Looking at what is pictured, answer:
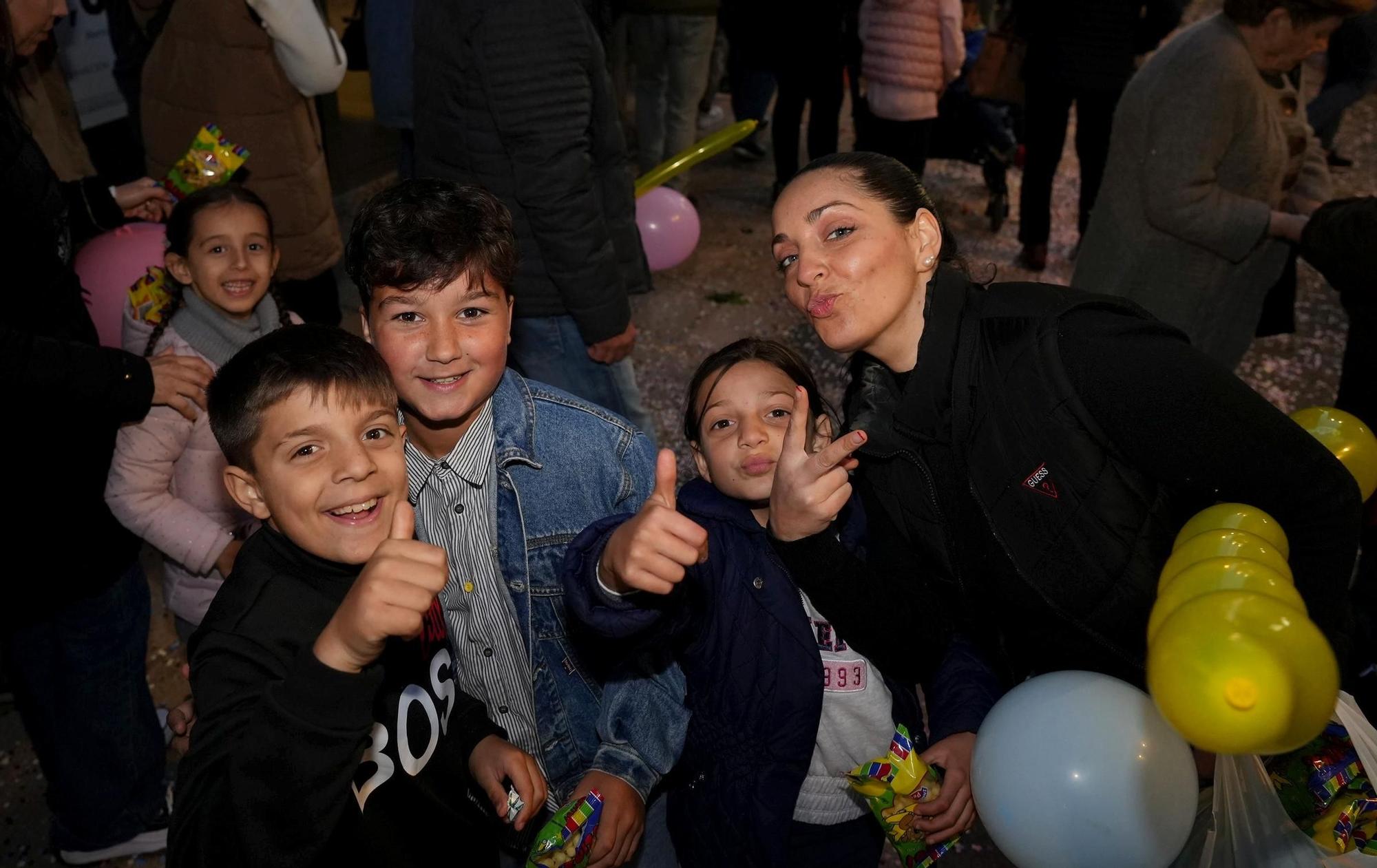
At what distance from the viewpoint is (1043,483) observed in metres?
1.55

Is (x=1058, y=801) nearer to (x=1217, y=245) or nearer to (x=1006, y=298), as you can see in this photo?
(x=1006, y=298)

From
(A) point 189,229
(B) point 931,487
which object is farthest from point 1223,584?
(A) point 189,229

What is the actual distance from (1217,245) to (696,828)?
253 centimetres

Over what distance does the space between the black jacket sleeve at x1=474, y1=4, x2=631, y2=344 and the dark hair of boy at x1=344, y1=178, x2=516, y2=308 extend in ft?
2.39

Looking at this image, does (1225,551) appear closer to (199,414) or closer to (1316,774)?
(1316,774)

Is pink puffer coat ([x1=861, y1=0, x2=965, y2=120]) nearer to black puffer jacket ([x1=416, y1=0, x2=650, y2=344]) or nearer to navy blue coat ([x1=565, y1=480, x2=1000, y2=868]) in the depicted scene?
black puffer jacket ([x1=416, y1=0, x2=650, y2=344])

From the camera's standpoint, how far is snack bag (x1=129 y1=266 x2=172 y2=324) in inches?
98.2

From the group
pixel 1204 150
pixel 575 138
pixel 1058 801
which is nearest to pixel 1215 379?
pixel 1058 801

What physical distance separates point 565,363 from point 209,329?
951mm

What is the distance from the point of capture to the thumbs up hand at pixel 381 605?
118 cm

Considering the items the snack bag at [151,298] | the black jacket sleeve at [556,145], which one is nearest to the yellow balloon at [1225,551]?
the black jacket sleeve at [556,145]

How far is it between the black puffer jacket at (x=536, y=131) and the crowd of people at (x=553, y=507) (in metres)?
0.01

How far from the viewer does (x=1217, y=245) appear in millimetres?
3170

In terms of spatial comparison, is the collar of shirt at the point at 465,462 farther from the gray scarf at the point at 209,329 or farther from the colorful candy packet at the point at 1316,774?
the colorful candy packet at the point at 1316,774
